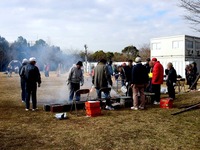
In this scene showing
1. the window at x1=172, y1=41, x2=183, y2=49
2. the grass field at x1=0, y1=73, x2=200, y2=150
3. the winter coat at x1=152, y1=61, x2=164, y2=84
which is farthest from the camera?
the window at x1=172, y1=41, x2=183, y2=49

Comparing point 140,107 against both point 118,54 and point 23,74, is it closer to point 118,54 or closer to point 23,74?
point 23,74

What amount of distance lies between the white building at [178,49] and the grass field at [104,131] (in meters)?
24.7

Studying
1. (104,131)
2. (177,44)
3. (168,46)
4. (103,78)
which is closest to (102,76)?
(103,78)

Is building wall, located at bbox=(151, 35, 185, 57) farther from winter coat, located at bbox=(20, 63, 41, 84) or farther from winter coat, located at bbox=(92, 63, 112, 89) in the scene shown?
winter coat, located at bbox=(20, 63, 41, 84)

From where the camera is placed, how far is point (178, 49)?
3372 cm

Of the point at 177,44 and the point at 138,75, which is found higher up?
the point at 177,44

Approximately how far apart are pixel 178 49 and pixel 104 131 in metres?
29.4

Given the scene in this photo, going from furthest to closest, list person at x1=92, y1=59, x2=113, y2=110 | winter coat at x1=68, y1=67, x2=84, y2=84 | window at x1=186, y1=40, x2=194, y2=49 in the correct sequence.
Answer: window at x1=186, y1=40, x2=194, y2=49 < winter coat at x1=68, y1=67, x2=84, y2=84 < person at x1=92, y1=59, x2=113, y2=110

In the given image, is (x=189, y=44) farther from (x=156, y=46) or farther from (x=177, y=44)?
(x=156, y=46)

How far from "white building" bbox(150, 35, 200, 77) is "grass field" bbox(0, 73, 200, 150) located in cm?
2468

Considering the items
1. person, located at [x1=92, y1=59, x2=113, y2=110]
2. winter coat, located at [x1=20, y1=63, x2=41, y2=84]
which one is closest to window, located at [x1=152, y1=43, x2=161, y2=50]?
person, located at [x1=92, y1=59, x2=113, y2=110]

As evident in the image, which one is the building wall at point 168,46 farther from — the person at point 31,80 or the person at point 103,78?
the person at point 31,80

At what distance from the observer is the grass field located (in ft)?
18.1

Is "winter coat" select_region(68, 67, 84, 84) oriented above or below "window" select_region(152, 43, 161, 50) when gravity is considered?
below
